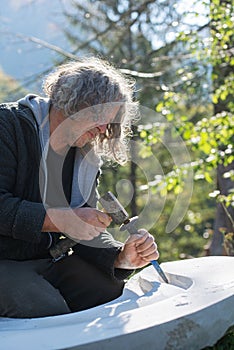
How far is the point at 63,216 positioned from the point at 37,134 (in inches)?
14.7

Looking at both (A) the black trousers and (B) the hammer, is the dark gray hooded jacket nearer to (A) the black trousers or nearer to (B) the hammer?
(A) the black trousers

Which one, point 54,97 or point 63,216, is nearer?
point 63,216

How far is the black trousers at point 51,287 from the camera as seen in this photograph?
229 centimetres

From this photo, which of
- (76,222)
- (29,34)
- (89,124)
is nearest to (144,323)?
(76,222)

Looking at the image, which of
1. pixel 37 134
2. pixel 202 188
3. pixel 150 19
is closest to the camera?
pixel 37 134

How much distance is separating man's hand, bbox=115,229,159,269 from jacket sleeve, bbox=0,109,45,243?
402 mm

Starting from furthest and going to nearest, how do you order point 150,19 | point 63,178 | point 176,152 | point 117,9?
point 117,9 < point 150,19 < point 176,152 < point 63,178

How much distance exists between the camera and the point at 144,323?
1908 mm

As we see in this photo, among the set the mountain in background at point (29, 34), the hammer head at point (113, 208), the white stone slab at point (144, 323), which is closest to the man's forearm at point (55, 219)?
the hammer head at point (113, 208)

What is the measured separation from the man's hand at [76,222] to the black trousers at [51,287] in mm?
235

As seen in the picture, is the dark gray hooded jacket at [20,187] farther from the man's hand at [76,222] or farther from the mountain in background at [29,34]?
the mountain in background at [29,34]

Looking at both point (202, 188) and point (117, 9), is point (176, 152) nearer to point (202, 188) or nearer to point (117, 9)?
point (117, 9)

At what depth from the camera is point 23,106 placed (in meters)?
2.51

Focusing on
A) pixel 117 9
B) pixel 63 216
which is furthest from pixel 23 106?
pixel 117 9
